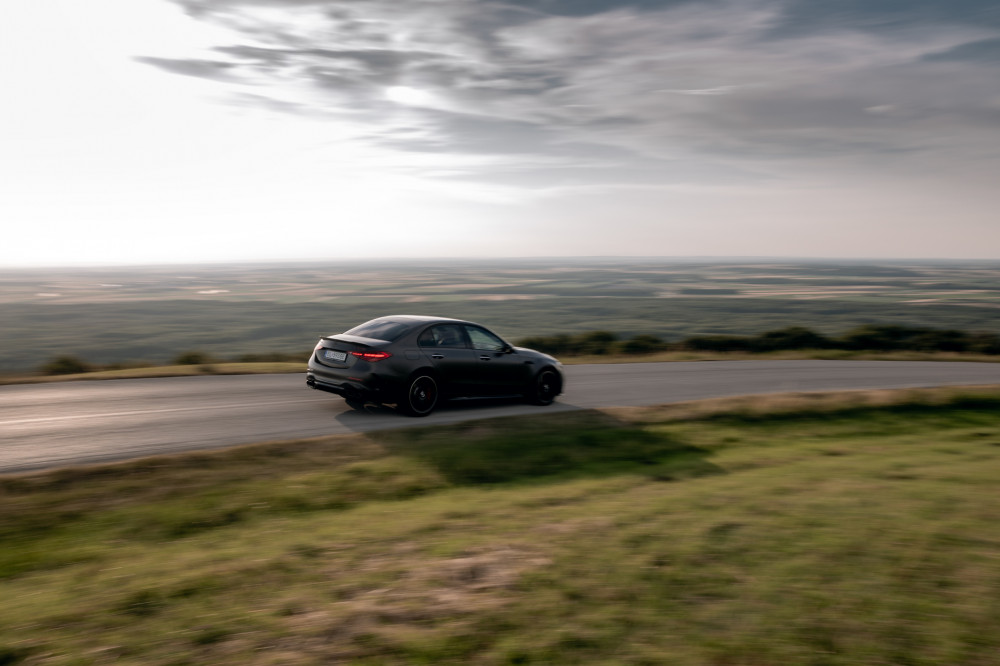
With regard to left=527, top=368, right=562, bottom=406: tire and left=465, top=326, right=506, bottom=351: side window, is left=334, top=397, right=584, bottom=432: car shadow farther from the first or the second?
left=465, top=326, right=506, bottom=351: side window

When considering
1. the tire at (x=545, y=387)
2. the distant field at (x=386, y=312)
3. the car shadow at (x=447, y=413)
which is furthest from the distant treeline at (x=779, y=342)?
the distant field at (x=386, y=312)

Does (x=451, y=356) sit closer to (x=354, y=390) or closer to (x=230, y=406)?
(x=354, y=390)

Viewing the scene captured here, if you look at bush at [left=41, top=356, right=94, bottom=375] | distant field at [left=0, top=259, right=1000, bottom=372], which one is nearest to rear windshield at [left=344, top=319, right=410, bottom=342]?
bush at [left=41, top=356, right=94, bottom=375]

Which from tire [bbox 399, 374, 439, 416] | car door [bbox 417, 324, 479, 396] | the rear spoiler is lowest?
tire [bbox 399, 374, 439, 416]

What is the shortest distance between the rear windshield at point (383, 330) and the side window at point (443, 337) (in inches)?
13.1

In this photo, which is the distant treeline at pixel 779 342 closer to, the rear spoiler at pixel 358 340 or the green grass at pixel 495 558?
the rear spoiler at pixel 358 340

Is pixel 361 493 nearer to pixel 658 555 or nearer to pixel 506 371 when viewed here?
pixel 658 555

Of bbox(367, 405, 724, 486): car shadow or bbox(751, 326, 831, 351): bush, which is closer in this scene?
bbox(367, 405, 724, 486): car shadow

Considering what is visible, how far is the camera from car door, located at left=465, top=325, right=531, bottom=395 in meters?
12.8

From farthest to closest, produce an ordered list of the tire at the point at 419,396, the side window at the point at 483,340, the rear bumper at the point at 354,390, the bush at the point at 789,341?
the bush at the point at 789,341
the side window at the point at 483,340
the tire at the point at 419,396
the rear bumper at the point at 354,390

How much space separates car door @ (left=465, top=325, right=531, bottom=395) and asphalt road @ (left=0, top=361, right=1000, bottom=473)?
41cm

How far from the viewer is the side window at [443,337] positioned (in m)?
12.0

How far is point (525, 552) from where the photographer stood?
611 cm

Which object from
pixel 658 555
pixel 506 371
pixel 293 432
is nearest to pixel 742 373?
pixel 506 371
